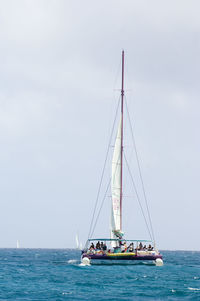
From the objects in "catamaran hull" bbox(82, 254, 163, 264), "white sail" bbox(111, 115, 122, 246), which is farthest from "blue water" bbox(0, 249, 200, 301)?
"white sail" bbox(111, 115, 122, 246)

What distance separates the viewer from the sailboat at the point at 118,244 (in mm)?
55062

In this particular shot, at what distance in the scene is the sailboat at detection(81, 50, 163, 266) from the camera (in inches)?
2168

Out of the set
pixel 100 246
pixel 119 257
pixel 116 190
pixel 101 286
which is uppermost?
pixel 116 190

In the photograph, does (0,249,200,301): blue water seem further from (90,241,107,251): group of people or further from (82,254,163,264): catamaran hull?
(90,241,107,251): group of people

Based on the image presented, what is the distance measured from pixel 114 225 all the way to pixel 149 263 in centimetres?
876

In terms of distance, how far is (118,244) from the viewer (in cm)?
6012

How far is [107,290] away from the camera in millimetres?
38875

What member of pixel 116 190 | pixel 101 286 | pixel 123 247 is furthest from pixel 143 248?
pixel 101 286

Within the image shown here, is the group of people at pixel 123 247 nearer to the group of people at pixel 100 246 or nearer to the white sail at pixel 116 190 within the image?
the group of people at pixel 100 246

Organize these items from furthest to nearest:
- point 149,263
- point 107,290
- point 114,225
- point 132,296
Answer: point 114,225 → point 149,263 → point 107,290 → point 132,296

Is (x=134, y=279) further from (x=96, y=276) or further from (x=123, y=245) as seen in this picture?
(x=123, y=245)

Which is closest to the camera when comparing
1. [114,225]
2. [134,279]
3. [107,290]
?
[107,290]

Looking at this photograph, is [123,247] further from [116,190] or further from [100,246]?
[116,190]

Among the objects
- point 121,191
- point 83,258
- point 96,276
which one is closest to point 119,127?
point 121,191
